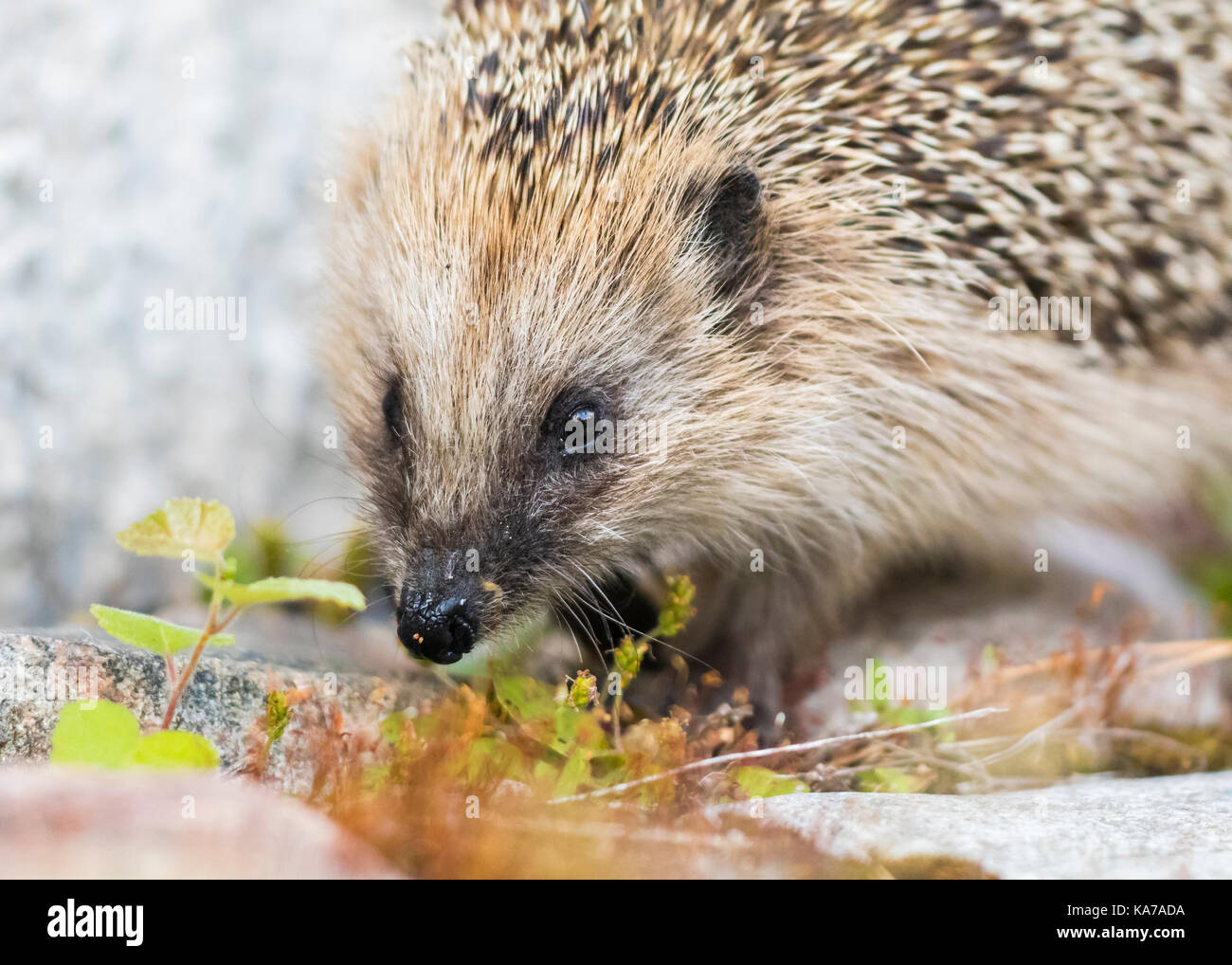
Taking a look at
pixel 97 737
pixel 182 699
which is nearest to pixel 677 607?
pixel 182 699

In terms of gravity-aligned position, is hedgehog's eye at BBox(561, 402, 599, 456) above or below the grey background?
below

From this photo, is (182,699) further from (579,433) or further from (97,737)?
(579,433)

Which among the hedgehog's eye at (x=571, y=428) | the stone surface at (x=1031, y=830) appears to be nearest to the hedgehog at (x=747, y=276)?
the hedgehog's eye at (x=571, y=428)

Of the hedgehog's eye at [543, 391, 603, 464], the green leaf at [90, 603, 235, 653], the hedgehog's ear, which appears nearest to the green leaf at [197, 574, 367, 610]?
the green leaf at [90, 603, 235, 653]

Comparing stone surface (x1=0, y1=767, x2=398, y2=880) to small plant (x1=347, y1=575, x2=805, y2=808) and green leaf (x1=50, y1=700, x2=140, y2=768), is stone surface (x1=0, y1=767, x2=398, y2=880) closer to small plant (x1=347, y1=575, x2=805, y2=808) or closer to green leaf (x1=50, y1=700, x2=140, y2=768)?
green leaf (x1=50, y1=700, x2=140, y2=768)

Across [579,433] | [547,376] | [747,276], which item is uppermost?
[747,276]

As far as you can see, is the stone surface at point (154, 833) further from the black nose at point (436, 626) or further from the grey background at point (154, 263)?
the grey background at point (154, 263)

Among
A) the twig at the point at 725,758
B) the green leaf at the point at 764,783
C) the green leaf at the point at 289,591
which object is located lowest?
the green leaf at the point at 764,783
